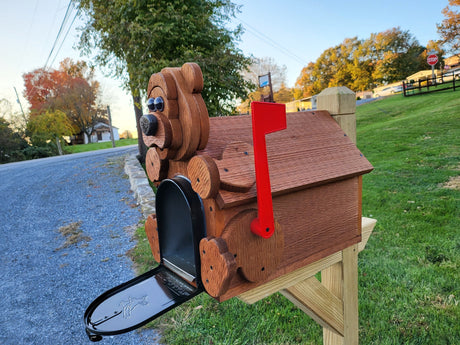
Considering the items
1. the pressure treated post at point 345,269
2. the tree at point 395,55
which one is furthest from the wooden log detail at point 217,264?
the tree at point 395,55

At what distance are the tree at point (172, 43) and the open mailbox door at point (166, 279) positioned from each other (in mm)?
5478

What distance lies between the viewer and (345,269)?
4.16 ft

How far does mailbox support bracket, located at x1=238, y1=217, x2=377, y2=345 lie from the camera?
1.05 meters

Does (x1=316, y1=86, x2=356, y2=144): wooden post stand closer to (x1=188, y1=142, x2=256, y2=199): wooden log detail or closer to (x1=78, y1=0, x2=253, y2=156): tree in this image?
(x1=188, y1=142, x2=256, y2=199): wooden log detail

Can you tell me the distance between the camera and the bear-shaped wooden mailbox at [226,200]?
0.73 metres

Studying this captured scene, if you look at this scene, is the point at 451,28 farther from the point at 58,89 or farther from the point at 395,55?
the point at 58,89

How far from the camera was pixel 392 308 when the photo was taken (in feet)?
7.13

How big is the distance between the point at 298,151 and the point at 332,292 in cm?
75

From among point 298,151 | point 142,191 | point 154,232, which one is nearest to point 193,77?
point 298,151

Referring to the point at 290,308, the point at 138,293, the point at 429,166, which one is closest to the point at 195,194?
the point at 138,293

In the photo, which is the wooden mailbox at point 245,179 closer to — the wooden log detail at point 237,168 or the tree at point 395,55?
the wooden log detail at point 237,168

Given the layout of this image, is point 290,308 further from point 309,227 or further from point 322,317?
point 309,227

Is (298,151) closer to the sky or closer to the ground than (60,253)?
closer to the sky

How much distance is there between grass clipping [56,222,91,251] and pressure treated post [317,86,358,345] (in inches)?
156
